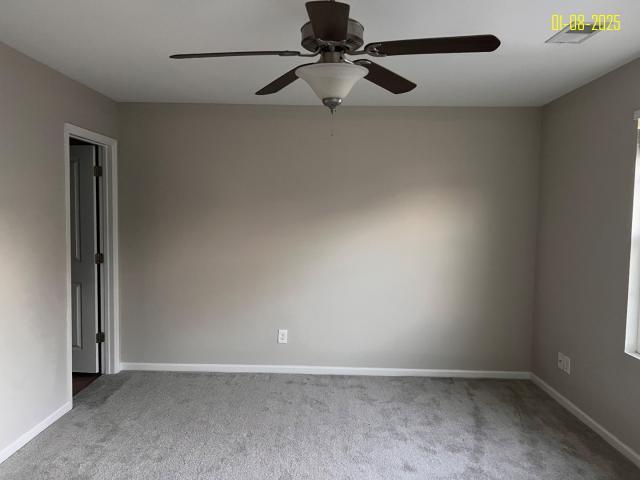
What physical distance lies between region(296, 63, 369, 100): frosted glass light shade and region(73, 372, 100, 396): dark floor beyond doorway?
310cm

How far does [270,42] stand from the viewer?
246cm

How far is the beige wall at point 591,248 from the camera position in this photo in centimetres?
273

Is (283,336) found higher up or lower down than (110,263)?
lower down

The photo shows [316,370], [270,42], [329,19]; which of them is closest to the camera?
[329,19]

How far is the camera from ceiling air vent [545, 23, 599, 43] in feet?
7.20

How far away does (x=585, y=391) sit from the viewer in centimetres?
313

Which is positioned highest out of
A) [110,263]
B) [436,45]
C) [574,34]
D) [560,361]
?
[574,34]

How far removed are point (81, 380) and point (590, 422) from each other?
3.86m

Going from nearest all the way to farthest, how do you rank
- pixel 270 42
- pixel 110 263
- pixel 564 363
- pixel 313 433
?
pixel 270 42 → pixel 313 433 → pixel 564 363 → pixel 110 263

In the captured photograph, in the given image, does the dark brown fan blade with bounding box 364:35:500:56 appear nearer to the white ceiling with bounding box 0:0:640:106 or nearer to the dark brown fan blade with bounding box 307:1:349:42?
the dark brown fan blade with bounding box 307:1:349:42

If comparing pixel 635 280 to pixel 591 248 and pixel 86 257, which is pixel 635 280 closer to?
pixel 591 248

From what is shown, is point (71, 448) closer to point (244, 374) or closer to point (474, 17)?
point (244, 374)

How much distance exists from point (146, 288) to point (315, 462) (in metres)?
2.23

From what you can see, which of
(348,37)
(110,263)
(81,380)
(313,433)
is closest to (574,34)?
(348,37)
